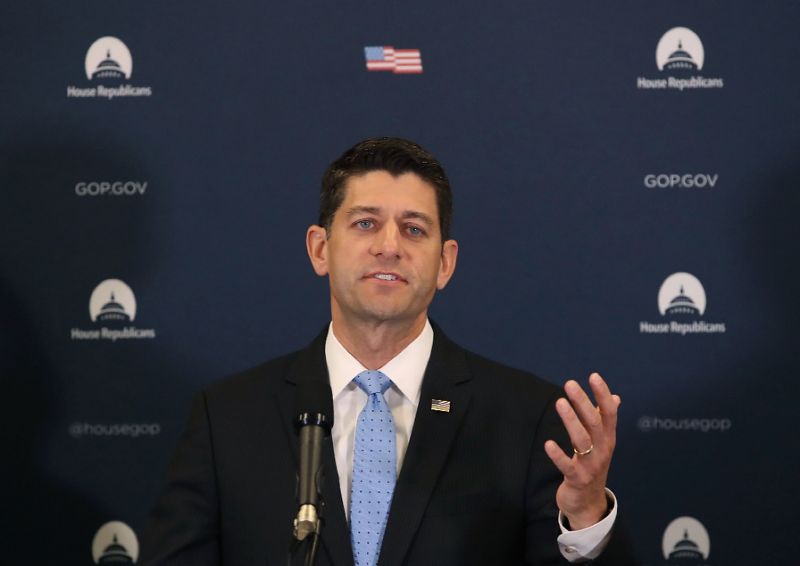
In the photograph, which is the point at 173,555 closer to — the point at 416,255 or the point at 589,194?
the point at 416,255

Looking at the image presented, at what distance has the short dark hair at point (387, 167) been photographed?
2.98 metres

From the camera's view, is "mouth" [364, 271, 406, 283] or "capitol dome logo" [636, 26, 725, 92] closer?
"mouth" [364, 271, 406, 283]

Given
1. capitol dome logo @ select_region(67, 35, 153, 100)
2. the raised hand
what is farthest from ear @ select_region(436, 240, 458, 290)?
capitol dome logo @ select_region(67, 35, 153, 100)

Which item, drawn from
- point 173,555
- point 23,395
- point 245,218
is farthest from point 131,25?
point 173,555

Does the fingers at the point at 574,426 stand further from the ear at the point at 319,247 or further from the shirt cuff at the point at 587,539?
the ear at the point at 319,247

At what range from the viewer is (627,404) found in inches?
158

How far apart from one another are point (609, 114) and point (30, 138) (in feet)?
7.28

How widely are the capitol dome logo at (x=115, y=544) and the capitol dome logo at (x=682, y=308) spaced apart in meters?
2.08

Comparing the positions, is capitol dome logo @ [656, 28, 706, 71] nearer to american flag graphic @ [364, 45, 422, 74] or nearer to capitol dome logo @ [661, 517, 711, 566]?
american flag graphic @ [364, 45, 422, 74]

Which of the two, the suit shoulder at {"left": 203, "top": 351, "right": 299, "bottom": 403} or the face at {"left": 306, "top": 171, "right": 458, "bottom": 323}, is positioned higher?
the face at {"left": 306, "top": 171, "right": 458, "bottom": 323}

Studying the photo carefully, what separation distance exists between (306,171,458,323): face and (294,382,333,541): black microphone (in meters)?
0.67

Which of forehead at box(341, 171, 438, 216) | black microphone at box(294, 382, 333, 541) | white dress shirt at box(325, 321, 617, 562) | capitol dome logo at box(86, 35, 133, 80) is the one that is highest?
capitol dome logo at box(86, 35, 133, 80)

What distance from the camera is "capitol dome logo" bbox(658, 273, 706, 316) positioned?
3992mm

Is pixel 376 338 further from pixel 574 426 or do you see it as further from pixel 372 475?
pixel 574 426
